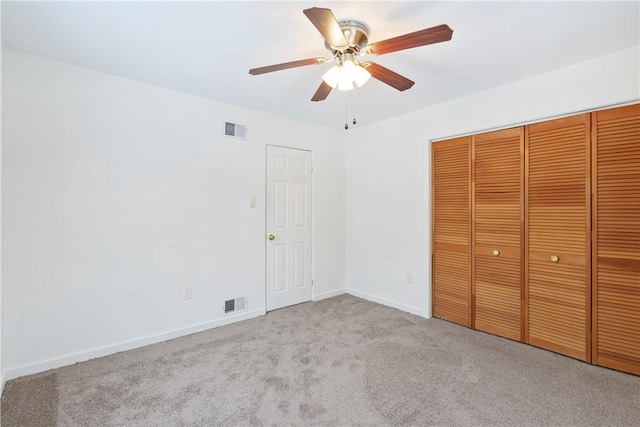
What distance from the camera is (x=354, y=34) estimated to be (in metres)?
1.83

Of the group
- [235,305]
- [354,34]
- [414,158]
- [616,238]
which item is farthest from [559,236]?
[235,305]

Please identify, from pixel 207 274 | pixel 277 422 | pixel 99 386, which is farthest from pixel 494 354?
pixel 99 386

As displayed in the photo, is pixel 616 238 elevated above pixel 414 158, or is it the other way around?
pixel 414 158

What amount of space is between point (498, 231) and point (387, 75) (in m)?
1.91

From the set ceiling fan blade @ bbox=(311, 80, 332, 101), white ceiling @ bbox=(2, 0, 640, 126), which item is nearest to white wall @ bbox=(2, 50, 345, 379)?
white ceiling @ bbox=(2, 0, 640, 126)

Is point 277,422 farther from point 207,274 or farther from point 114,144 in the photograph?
point 114,144

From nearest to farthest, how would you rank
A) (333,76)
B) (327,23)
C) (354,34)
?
1. (327,23)
2. (354,34)
3. (333,76)

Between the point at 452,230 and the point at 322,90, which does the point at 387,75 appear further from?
the point at 452,230

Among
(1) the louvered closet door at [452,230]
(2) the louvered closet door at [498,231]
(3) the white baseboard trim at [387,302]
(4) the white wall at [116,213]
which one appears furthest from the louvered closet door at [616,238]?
(4) the white wall at [116,213]

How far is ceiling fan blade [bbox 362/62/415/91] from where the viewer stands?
74.7 inches

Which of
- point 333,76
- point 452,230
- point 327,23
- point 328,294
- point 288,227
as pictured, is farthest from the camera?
point 328,294

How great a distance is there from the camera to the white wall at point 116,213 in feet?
7.21

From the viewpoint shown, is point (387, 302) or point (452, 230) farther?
point (387, 302)

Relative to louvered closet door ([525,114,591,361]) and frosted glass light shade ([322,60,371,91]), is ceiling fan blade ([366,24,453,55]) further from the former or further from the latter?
louvered closet door ([525,114,591,361])
